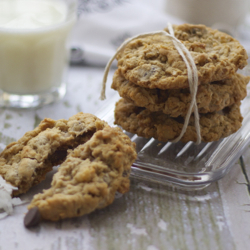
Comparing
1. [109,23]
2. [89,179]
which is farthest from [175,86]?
[109,23]

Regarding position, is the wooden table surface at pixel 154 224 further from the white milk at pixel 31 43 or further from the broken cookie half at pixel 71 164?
the white milk at pixel 31 43

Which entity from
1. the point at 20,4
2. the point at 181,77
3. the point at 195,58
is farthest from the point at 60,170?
the point at 20,4

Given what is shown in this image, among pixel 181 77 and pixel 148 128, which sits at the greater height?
pixel 181 77

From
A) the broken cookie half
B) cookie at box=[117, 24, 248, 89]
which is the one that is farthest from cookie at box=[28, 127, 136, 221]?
cookie at box=[117, 24, 248, 89]

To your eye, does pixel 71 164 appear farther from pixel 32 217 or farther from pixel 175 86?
pixel 175 86

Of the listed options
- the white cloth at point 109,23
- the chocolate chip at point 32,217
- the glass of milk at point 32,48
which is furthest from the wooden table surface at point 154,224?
the white cloth at point 109,23

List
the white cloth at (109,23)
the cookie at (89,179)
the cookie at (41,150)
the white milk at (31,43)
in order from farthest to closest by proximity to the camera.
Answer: the white cloth at (109,23), the white milk at (31,43), the cookie at (41,150), the cookie at (89,179)

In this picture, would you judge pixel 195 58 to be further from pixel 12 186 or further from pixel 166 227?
pixel 12 186
